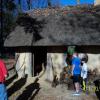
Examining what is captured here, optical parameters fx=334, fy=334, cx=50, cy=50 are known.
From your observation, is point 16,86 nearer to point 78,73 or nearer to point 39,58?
point 78,73

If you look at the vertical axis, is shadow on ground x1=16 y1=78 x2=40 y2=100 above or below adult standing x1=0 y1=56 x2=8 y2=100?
below

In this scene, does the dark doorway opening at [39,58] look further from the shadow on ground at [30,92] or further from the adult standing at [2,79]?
the adult standing at [2,79]

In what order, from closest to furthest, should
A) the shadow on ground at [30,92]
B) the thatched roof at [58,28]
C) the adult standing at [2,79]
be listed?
the adult standing at [2,79]
the shadow on ground at [30,92]
the thatched roof at [58,28]

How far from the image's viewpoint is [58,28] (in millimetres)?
17328

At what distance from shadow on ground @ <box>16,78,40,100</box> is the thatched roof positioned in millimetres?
2068

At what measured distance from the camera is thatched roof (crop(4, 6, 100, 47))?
635 inches

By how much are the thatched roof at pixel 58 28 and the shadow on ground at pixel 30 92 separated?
2068 mm

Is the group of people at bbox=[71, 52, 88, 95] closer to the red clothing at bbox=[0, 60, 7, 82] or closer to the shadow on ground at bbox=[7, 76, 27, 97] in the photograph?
the shadow on ground at bbox=[7, 76, 27, 97]

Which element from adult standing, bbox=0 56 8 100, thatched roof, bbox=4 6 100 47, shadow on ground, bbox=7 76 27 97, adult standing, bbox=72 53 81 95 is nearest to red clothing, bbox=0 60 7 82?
adult standing, bbox=0 56 8 100

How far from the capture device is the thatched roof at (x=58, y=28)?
16.1m

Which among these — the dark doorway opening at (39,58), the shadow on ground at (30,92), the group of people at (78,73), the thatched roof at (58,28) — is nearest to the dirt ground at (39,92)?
the shadow on ground at (30,92)

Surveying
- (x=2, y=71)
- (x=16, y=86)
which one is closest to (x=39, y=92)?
(x=16, y=86)

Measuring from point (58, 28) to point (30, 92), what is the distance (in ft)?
15.1

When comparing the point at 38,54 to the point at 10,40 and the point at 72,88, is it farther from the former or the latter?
the point at 72,88
